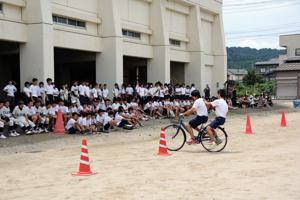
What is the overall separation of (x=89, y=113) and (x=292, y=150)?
30.5 ft

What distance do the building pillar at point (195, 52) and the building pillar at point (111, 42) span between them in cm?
1285

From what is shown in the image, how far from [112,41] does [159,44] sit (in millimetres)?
6816

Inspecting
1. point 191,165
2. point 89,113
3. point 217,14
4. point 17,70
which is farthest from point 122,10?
point 191,165

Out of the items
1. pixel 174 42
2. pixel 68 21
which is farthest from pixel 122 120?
pixel 174 42

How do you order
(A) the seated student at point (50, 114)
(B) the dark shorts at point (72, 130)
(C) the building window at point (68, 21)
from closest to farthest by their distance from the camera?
(A) the seated student at point (50, 114)
(B) the dark shorts at point (72, 130)
(C) the building window at point (68, 21)

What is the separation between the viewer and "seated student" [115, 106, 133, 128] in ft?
71.1

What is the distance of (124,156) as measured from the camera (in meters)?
13.8

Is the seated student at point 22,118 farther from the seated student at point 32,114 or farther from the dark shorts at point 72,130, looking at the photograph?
the dark shorts at point 72,130

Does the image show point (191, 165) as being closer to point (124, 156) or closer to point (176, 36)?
point (124, 156)

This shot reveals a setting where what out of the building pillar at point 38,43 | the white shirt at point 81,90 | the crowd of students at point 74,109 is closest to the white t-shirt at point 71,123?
the crowd of students at point 74,109

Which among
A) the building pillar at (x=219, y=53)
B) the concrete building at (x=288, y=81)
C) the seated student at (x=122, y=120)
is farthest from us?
the concrete building at (x=288, y=81)

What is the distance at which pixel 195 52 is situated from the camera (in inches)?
1630

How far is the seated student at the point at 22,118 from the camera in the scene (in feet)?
60.5

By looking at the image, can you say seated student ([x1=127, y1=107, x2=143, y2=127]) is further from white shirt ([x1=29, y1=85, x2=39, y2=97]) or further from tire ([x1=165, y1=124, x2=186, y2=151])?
tire ([x1=165, y1=124, x2=186, y2=151])
